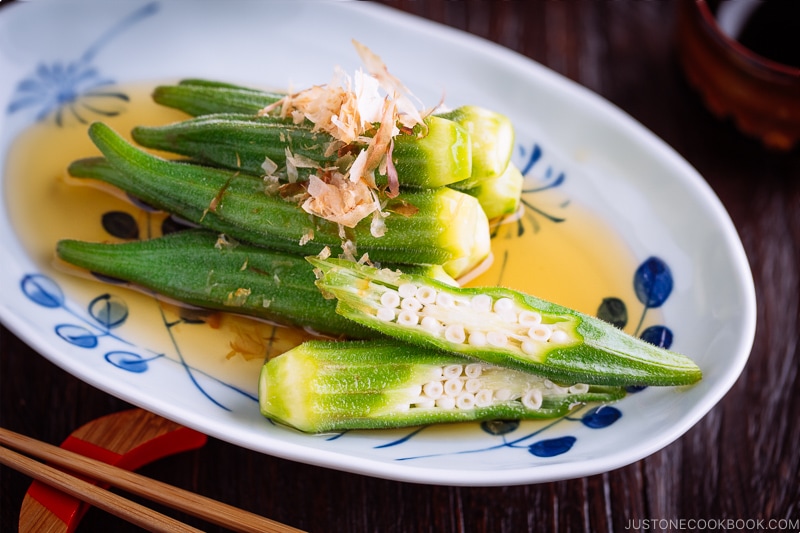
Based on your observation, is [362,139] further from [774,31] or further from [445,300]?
[774,31]

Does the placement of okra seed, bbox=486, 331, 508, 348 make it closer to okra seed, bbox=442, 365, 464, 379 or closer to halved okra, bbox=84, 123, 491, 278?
okra seed, bbox=442, 365, 464, 379

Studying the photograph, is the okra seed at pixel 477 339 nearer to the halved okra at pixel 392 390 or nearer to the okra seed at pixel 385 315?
the halved okra at pixel 392 390

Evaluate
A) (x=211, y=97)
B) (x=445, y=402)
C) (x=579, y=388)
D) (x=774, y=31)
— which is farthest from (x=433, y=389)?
(x=774, y=31)

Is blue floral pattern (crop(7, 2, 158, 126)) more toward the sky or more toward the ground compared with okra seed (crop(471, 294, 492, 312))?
more toward the ground

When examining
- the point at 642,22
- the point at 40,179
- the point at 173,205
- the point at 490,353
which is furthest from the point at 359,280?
the point at 642,22

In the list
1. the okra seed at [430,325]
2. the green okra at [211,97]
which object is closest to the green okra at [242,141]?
the green okra at [211,97]

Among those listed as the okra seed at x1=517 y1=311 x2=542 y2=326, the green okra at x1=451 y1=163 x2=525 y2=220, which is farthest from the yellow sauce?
the okra seed at x1=517 y1=311 x2=542 y2=326
